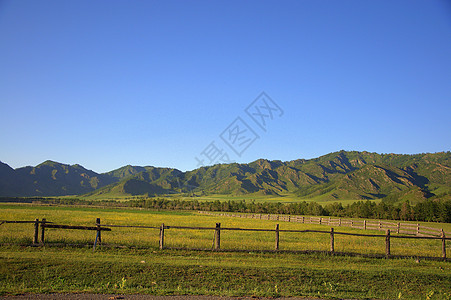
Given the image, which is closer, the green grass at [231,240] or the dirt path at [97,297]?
the dirt path at [97,297]

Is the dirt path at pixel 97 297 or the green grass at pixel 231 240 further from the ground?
the dirt path at pixel 97 297

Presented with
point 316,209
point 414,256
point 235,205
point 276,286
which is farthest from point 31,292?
point 235,205

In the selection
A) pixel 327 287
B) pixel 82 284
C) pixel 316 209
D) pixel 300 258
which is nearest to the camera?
pixel 82 284

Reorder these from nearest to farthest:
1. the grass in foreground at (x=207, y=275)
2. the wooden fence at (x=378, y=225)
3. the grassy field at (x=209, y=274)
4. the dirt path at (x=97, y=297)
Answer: the dirt path at (x=97, y=297)
the grass in foreground at (x=207, y=275)
the grassy field at (x=209, y=274)
the wooden fence at (x=378, y=225)

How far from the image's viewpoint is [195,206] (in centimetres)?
13388

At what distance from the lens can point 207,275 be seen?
40.6 ft

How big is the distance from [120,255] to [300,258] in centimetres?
862

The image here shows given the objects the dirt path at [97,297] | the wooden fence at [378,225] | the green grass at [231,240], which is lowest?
the wooden fence at [378,225]

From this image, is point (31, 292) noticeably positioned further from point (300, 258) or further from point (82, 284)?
point (300, 258)

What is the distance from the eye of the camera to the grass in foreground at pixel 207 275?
10750mm

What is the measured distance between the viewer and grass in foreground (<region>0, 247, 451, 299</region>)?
10750mm

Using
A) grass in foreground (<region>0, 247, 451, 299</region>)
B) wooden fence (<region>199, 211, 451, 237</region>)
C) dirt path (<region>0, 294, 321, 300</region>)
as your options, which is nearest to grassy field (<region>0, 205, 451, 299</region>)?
grass in foreground (<region>0, 247, 451, 299</region>)

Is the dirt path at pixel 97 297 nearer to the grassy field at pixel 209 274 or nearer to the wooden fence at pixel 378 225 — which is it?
the grassy field at pixel 209 274

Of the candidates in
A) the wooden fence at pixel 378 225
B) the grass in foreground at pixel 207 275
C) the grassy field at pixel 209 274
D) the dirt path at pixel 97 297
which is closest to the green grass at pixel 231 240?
the grassy field at pixel 209 274
